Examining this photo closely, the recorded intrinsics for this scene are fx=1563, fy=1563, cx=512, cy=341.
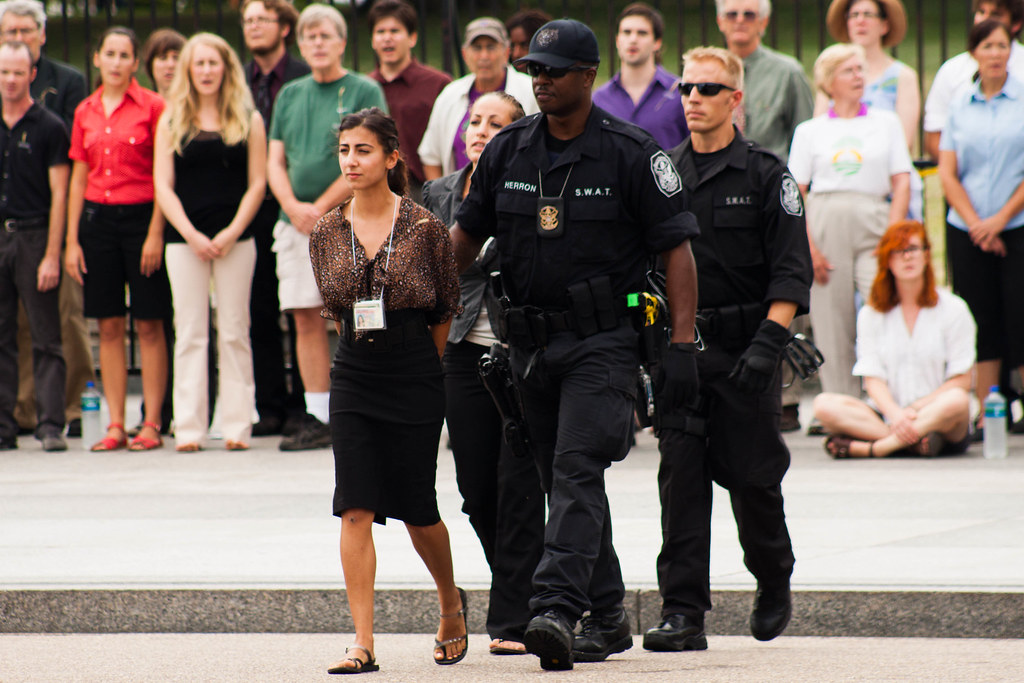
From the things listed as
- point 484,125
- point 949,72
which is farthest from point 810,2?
point 484,125

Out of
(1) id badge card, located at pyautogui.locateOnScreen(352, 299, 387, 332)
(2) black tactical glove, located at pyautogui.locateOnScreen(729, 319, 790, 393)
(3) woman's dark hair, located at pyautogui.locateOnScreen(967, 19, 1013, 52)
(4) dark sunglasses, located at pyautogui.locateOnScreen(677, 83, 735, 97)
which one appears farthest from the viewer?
(3) woman's dark hair, located at pyautogui.locateOnScreen(967, 19, 1013, 52)

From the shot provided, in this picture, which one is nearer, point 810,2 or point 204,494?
point 204,494

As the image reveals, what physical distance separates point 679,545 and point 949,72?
5.59 m

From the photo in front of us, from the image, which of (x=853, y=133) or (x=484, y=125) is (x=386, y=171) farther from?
Answer: (x=853, y=133)

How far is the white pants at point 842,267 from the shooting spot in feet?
30.7

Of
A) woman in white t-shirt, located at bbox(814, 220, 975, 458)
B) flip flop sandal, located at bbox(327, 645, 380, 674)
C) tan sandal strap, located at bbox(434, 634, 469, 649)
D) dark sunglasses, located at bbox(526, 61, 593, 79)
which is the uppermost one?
dark sunglasses, located at bbox(526, 61, 593, 79)

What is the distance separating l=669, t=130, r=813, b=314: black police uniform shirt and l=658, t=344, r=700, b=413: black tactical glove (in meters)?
0.55

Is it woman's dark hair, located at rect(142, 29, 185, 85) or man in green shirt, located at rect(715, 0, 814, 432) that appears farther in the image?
woman's dark hair, located at rect(142, 29, 185, 85)

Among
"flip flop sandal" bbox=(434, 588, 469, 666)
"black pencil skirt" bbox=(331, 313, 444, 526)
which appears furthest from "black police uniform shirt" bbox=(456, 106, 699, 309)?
"flip flop sandal" bbox=(434, 588, 469, 666)

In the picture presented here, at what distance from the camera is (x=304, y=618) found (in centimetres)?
567

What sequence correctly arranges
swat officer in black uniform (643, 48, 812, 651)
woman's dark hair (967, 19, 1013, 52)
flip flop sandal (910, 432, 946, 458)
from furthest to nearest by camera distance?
woman's dark hair (967, 19, 1013, 52), flip flop sandal (910, 432, 946, 458), swat officer in black uniform (643, 48, 812, 651)

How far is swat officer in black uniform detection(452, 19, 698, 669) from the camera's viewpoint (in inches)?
186

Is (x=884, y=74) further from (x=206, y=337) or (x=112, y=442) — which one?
(x=112, y=442)

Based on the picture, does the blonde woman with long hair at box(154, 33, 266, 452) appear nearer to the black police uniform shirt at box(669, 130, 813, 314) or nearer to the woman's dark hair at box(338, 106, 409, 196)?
the woman's dark hair at box(338, 106, 409, 196)
